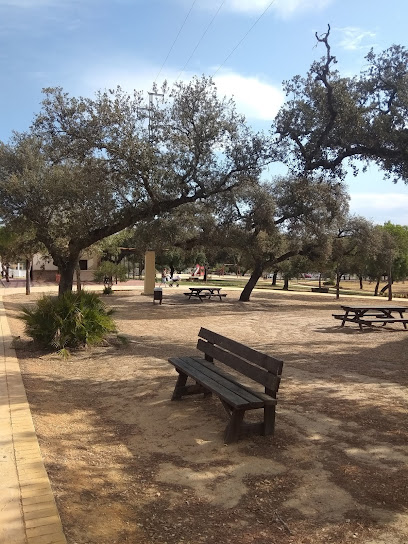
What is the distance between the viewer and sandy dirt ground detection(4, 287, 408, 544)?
2.75 m

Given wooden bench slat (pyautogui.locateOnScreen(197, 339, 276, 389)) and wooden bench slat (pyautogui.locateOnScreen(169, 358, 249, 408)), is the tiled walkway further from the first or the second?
wooden bench slat (pyautogui.locateOnScreen(197, 339, 276, 389))

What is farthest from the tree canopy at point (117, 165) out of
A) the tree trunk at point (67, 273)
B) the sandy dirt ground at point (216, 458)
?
the sandy dirt ground at point (216, 458)

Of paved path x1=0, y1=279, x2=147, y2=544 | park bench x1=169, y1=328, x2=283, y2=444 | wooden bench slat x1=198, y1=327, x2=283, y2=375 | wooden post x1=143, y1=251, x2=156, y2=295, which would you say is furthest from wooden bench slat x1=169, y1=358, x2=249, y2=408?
wooden post x1=143, y1=251, x2=156, y2=295

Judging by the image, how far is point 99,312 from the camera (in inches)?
356

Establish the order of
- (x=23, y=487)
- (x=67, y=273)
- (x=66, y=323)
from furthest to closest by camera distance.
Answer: (x=67, y=273) → (x=66, y=323) → (x=23, y=487)

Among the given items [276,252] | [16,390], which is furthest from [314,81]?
[276,252]

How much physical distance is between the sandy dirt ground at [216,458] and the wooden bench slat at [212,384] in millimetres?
394

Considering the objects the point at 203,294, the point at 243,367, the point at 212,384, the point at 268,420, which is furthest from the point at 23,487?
the point at 203,294

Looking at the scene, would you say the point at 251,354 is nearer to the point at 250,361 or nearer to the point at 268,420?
the point at 250,361

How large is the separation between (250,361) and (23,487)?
2.40 m

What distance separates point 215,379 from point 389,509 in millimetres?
2154

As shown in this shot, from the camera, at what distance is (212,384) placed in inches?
179

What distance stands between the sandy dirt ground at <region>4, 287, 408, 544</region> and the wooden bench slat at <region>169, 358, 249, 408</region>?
0.39 meters

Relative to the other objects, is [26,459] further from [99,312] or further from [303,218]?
[303,218]
